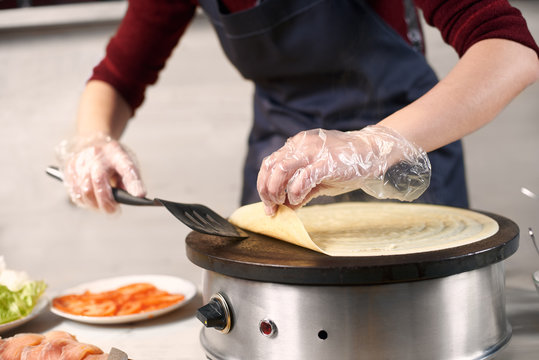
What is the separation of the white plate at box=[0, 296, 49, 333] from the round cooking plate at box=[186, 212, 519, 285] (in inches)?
20.9

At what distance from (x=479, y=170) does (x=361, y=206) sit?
2.53 metres

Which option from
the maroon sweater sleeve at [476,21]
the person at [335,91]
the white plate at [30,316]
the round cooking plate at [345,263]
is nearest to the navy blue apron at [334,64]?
the person at [335,91]

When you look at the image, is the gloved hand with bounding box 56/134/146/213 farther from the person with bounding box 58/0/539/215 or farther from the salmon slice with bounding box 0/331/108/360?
the salmon slice with bounding box 0/331/108/360

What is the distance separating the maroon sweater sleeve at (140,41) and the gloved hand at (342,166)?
3.48ft

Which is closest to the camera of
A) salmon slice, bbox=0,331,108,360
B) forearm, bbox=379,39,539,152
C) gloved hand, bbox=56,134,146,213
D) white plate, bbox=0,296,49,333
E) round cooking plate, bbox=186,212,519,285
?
round cooking plate, bbox=186,212,519,285

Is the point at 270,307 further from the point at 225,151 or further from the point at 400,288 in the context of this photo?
the point at 225,151

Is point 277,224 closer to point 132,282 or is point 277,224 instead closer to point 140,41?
point 132,282

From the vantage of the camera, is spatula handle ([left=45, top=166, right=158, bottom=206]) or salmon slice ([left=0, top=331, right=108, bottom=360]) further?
spatula handle ([left=45, top=166, right=158, bottom=206])

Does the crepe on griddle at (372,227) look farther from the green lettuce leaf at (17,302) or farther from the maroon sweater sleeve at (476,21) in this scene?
the green lettuce leaf at (17,302)

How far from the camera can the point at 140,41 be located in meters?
2.02

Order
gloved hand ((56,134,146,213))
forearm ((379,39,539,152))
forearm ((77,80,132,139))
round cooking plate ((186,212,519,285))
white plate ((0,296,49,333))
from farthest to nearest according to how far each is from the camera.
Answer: forearm ((77,80,132,139))
gloved hand ((56,134,146,213))
white plate ((0,296,49,333))
forearm ((379,39,539,152))
round cooking plate ((186,212,519,285))

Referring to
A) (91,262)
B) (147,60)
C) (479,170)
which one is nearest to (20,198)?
(91,262)

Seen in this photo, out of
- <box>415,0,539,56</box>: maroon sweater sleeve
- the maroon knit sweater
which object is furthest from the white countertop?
the maroon knit sweater

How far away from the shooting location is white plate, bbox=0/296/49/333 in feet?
4.47
